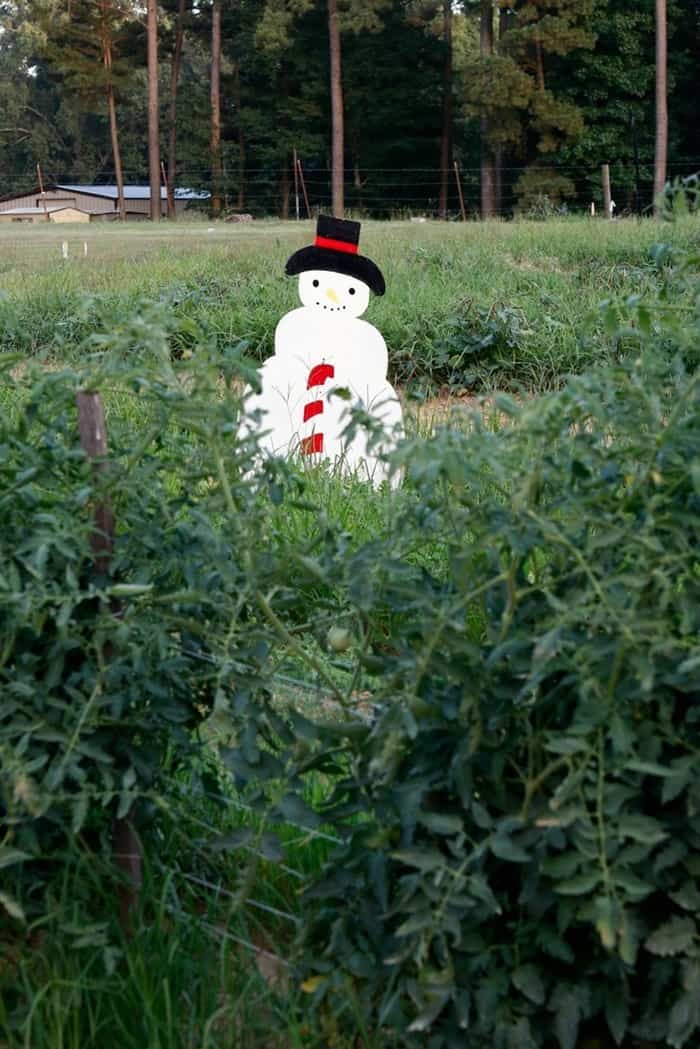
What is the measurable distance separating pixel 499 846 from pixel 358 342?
14.3ft

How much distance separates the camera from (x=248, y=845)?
7.50ft

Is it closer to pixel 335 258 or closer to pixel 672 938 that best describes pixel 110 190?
pixel 335 258

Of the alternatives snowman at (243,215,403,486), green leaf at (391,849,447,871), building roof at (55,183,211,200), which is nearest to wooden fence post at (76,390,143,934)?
green leaf at (391,849,447,871)

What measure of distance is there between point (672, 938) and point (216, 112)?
43.1 metres

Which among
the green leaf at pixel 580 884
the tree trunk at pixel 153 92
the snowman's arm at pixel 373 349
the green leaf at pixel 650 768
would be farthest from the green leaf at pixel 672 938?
the tree trunk at pixel 153 92

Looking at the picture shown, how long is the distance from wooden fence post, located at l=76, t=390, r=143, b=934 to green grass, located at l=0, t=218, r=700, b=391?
A: 10.5ft

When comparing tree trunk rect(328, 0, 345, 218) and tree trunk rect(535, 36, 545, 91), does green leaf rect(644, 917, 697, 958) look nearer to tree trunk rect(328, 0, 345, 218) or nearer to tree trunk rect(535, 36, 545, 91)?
tree trunk rect(328, 0, 345, 218)

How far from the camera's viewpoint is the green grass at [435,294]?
321 inches

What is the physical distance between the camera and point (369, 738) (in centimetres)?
193

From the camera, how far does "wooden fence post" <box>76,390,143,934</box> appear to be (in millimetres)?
2320

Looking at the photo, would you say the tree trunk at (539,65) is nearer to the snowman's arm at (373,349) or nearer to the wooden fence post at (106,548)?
the snowman's arm at (373,349)

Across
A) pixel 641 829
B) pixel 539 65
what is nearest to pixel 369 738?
pixel 641 829

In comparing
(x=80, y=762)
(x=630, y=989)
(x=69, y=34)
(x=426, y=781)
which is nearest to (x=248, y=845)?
(x=80, y=762)

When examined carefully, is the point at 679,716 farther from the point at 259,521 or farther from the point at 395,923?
the point at 259,521
